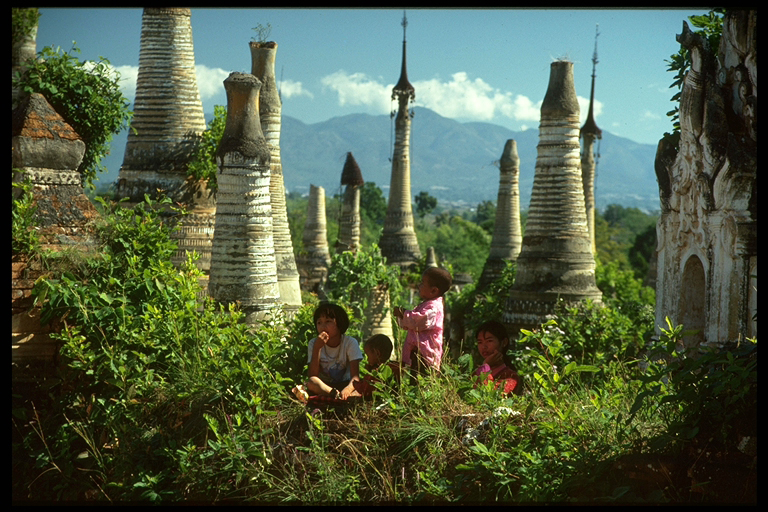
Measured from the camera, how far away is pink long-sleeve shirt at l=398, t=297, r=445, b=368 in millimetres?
7184

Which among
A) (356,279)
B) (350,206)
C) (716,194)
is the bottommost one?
(356,279)

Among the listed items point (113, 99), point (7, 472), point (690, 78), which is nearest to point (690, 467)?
point (690, 78)

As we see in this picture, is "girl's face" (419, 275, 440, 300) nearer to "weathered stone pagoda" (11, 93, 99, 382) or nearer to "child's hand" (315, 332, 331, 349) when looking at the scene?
"child's hand" (315, 332, 331, 349)

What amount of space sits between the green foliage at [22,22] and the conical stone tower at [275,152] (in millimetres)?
2959

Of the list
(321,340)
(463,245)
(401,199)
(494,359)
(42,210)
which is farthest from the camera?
(463,245)

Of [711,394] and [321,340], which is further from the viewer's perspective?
[321,340]

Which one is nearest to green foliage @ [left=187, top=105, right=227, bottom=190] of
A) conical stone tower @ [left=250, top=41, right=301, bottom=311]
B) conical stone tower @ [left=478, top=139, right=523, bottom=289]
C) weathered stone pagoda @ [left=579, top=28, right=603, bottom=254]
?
conical stone tower @ [left=250, top=41, right=301, bottom=311]

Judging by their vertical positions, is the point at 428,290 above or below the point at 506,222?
below

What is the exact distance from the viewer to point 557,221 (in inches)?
446

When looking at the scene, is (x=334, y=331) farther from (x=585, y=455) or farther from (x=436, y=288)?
(x=585, y=455)

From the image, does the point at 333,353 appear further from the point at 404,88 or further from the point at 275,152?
the point at 404,88

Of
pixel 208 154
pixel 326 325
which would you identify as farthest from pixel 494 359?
pixel 208 154

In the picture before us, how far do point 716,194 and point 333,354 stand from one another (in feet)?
12.0

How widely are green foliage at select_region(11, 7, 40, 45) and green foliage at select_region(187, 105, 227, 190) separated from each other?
2664 mm
